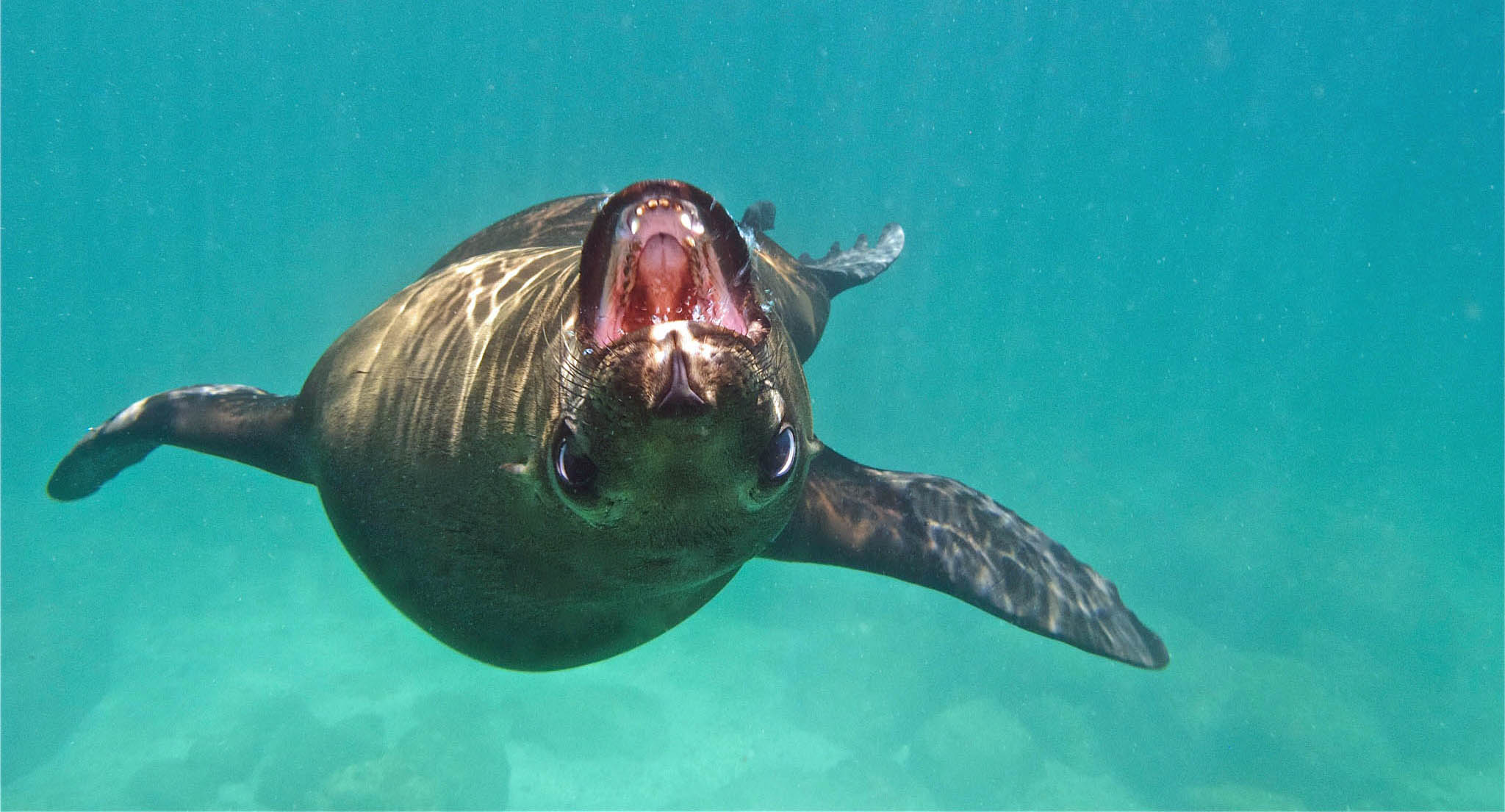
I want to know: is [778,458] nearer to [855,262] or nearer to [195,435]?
[195,435]

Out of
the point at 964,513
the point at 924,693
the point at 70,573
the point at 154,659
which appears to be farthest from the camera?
the point at 70,573

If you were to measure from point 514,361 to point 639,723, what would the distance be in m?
15.0

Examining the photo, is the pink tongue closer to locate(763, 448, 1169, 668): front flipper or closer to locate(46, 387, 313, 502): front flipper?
locate(763, 448, 1169, 668): front flipper

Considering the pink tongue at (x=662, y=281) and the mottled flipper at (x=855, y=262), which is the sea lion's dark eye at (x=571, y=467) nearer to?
the pink tongue at (x=662, y=281)

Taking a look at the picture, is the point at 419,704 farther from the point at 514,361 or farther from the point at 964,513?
the point at 514,361

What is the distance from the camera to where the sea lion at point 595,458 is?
1343 mm

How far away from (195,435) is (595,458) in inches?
160

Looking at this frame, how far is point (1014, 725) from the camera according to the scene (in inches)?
604

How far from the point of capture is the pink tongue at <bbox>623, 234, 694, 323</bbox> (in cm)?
147

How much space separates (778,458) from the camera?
150cm

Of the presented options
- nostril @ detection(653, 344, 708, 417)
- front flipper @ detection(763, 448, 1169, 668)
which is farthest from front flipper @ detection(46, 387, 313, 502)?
nostril @ detection(653, 344, 708, 417)

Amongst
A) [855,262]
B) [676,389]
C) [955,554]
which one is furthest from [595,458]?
[855,262]

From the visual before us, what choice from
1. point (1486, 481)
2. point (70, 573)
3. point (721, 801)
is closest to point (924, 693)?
point (721, 801)

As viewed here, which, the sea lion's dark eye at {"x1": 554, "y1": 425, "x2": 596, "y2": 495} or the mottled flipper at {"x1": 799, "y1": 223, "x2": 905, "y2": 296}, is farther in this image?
the mottled flipper at {"x1": 799, "y1": 223, "x2": 905, "y2": 296}
